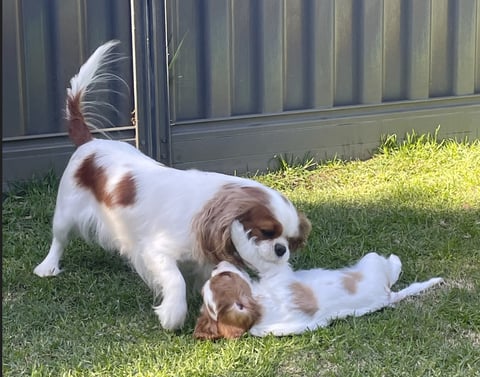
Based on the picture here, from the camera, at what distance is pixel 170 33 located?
226 inches

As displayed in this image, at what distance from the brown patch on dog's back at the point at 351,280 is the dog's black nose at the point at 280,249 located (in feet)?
1.16

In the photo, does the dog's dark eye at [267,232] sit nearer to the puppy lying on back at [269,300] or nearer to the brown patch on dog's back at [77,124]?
the puppy lying on back at [269,300]

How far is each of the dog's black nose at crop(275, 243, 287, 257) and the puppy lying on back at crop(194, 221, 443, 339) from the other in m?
0.05

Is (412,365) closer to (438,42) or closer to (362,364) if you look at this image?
(362,364)

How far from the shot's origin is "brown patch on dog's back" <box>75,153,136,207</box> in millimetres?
3727

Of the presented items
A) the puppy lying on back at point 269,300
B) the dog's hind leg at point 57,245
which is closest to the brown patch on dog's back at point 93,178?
the dog's hind leg at point 57,245

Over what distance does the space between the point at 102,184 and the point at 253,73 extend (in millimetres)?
2470

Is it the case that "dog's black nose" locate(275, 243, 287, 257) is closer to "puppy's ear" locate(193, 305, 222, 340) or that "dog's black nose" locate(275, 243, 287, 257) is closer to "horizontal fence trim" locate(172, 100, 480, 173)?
"puppy's ear" locate(193, 305, 222, 340)

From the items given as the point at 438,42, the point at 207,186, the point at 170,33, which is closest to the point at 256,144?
the point at 170,33

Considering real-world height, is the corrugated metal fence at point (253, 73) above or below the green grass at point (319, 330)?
above

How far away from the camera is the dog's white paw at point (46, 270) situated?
410 cm

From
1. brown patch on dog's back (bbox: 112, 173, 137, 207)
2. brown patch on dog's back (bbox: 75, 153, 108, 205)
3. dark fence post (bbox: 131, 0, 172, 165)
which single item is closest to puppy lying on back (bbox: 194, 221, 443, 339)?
brown patch on dog's back (bbox: 112, 173, 137, 207)

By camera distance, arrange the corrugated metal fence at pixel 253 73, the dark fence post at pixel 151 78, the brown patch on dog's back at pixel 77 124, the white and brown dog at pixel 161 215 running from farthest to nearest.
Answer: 1. the dark fence post at pixel 151 78
2. the corrugated metal fence at pixel 253 73
3. the brown patch on dog's back at pixel 77 124
4. the white and brown dog at pixel 161 215

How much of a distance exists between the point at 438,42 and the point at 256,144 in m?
1.79
